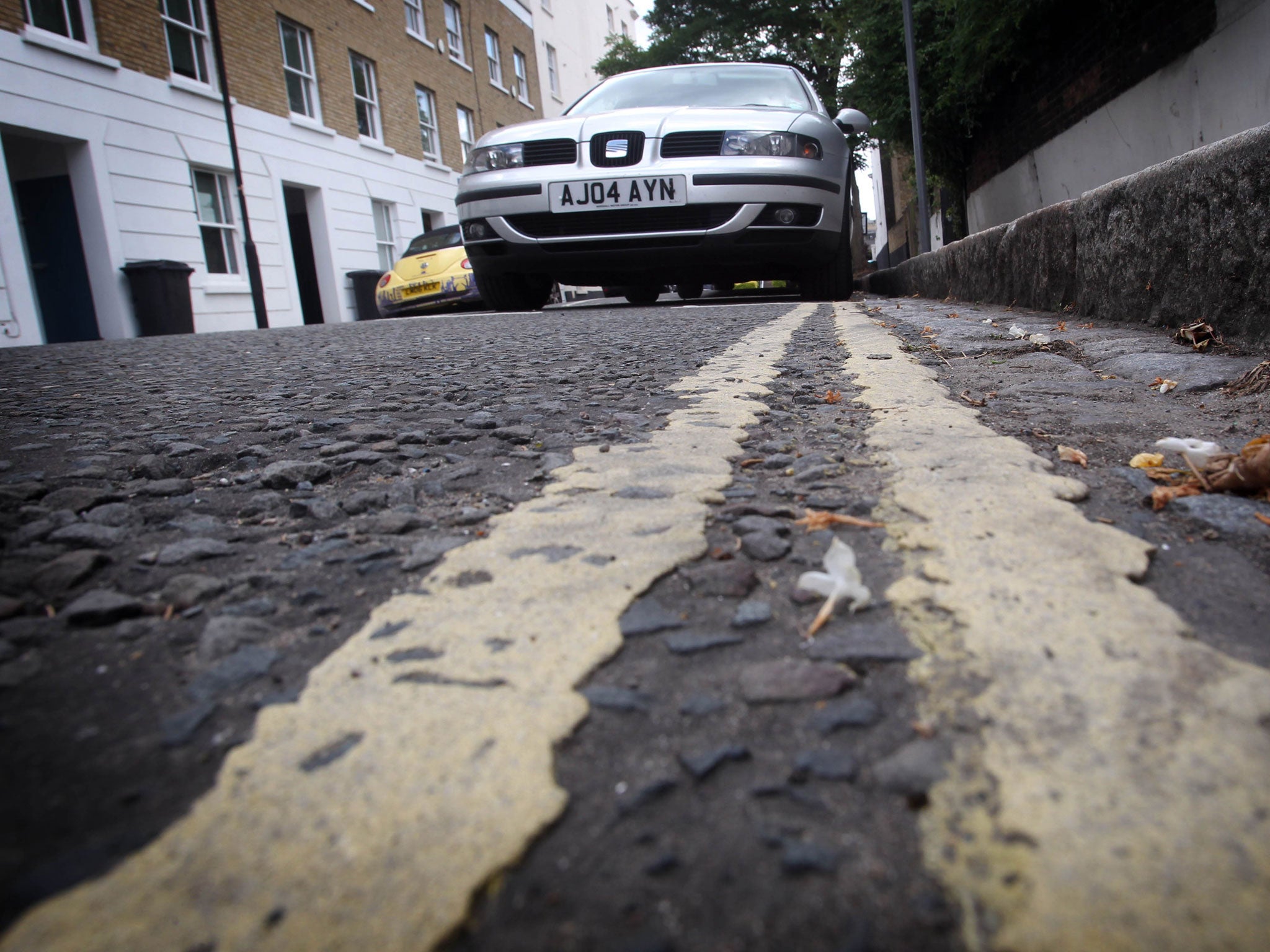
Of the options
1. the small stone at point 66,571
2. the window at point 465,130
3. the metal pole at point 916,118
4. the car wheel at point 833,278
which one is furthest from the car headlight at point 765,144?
the window at point 465,130

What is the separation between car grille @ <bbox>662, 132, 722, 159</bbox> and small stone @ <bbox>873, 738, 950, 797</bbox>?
525 cm

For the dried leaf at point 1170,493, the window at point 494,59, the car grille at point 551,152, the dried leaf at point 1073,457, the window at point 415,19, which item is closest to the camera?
the dried leaf at point 1170,493

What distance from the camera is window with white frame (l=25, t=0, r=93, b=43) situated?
29.3ft

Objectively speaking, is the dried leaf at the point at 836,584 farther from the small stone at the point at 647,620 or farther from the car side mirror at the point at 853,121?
the car side mirror at the point at 853,121

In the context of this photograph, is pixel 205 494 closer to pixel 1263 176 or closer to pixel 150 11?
pixel 1263 176

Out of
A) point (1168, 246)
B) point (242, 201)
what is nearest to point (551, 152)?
point (1168, 246)

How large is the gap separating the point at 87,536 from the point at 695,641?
101 cm

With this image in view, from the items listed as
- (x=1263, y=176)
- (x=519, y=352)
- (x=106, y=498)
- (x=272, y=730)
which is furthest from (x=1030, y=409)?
(x=519, y=352)

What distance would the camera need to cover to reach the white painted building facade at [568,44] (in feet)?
81.7

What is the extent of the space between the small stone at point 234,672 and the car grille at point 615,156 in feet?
16.4

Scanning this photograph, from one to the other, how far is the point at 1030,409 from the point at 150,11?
12.1 metres

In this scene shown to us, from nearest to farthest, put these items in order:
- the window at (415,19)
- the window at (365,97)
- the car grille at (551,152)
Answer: the car grille at (551,152) → the window at (365,97) → the window at (415,19)

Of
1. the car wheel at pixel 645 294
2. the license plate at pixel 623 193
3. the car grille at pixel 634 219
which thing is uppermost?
the license plate at pixel 623 193

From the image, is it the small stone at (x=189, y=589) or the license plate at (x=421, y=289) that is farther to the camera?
the license plate at (x=421, y=289)
